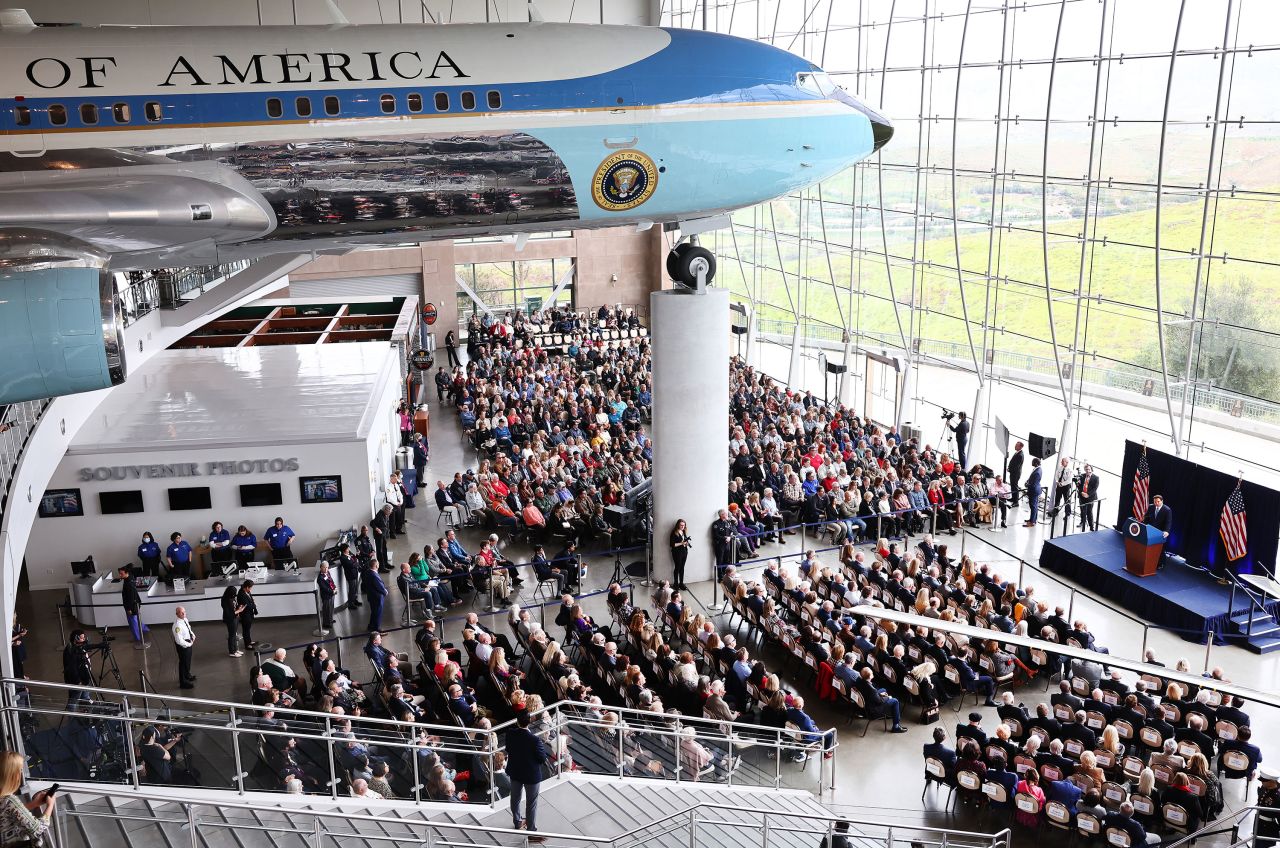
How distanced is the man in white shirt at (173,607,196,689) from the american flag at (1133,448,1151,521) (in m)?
16.5

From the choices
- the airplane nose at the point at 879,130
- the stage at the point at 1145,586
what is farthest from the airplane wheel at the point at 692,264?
the stage at the point at 1145,586

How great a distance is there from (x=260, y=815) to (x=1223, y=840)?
1029cm

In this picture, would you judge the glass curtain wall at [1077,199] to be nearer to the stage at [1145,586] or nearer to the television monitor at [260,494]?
the stage at [1145,586]

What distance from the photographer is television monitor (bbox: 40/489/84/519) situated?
60.6 feet

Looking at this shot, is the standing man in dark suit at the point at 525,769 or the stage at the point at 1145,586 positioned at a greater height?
the standing man in dark suit at the point at 525,769

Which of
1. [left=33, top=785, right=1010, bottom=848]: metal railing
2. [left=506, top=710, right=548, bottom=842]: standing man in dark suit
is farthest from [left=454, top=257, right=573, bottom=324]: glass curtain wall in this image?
[left=506, top=710, right=548, bottom=842]: standing man in dark suit

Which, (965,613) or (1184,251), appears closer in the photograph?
(965,613)

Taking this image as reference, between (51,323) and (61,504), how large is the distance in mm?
8965

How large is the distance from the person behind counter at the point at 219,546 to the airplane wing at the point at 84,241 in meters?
6.88

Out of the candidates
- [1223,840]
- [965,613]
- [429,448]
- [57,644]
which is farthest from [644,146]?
[429,448]

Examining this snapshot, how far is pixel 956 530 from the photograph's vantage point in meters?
21.7

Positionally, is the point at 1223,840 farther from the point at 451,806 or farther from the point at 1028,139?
the point at 1028,139

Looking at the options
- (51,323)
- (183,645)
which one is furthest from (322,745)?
(183,645)

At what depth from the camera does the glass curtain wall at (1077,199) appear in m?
19.0
